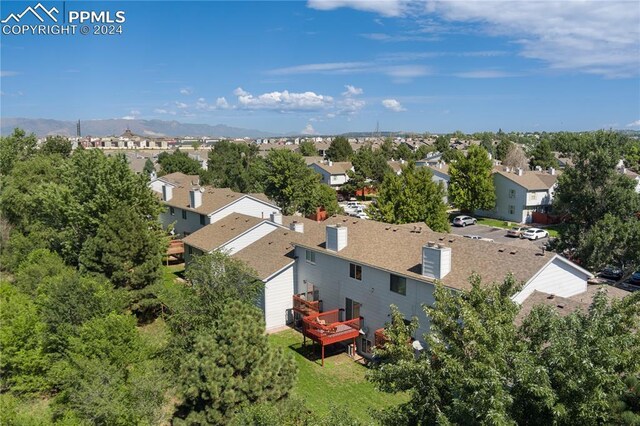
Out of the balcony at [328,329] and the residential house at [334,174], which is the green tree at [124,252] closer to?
the balcony at [328,329]

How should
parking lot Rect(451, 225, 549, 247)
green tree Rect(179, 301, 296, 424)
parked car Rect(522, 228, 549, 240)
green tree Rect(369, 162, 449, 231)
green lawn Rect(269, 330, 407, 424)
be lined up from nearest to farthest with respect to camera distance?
1. green tree Rect(179, 301, 296, 424)
2. green lawn Rect(269, 330, 407, 424)
3. green tree Rect(369, 162, 449, 231)
4. parking lot Rect(451, 225, 549, 247)
5. parked car Rect(522, 228, 549, 240)

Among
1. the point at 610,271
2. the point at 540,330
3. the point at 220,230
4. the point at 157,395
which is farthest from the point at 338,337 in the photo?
the point at 610,271

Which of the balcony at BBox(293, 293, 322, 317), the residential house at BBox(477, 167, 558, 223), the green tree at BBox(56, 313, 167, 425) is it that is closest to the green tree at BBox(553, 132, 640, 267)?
the balcony at BBox(293, 293, 322, 317)

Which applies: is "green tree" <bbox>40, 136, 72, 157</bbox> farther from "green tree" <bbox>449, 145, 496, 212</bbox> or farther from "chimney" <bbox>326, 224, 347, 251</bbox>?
"chimney" <bbox>326, 224, 347, 251</bbox>

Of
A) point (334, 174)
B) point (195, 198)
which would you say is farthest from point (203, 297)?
point (334, 174)

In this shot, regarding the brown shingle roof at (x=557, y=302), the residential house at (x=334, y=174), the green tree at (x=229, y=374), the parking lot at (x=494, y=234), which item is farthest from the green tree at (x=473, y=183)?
the green tree at (x=229, y=374)

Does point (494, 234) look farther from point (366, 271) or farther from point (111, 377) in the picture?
point (111, 377)
